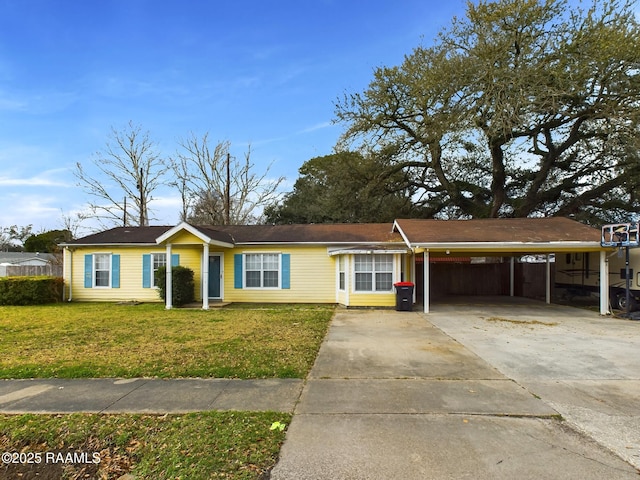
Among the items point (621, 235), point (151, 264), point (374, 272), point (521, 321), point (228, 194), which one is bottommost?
point (521, 321)

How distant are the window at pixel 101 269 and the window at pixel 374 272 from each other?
10475 millimetres

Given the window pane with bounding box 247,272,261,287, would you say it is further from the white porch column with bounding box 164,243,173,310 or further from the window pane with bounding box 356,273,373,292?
the window pane with bounding box 356,273,373,292

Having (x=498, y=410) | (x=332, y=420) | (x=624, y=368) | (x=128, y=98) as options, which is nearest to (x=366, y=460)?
(x=332, y=420)

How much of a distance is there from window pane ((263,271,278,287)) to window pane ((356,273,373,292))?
3555 mm

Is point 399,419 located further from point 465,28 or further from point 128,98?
point 465,28

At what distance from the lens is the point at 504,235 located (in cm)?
1254

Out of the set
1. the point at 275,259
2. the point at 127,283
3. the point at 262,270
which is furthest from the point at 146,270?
the point at 275,259

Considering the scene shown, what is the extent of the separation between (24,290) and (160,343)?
1078 centimetres

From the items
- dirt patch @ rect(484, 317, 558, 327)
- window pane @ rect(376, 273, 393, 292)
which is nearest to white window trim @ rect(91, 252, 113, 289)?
window pane @ rect(376, 273, 393, 292)

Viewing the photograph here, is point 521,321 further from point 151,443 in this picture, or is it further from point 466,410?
point 151,443

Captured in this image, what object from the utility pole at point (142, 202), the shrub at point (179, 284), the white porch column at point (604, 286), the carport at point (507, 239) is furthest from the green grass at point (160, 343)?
the utility pole at point (142, 202)

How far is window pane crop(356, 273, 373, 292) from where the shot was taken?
13.3 metres

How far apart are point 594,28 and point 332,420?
66.5 ft

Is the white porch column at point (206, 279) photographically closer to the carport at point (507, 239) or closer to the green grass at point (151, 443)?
the carport at point (507, 239)
